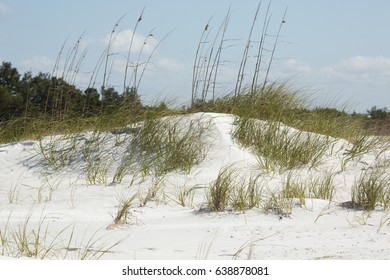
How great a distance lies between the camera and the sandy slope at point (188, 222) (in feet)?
10.9

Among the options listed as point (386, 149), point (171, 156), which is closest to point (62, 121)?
point (171, 156)

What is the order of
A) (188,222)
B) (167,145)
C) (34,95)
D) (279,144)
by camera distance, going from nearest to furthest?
(188,222) → (167,145) → (279,144) → (34,95)

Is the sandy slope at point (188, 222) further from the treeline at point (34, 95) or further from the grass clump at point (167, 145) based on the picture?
the treeline at point (34, 95)

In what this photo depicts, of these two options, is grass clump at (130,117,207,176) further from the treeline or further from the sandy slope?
the treeline

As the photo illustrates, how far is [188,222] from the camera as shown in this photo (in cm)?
409

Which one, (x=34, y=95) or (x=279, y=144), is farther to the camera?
(x=34, y=95)

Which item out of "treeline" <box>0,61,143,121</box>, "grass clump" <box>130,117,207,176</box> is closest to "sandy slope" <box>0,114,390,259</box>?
"grass clump" <box>130,117,207,176</box>

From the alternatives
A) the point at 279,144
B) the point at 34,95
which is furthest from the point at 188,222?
the point at 34,95

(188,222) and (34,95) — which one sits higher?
(34,95)

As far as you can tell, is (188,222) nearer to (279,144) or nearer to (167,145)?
(167,145)
